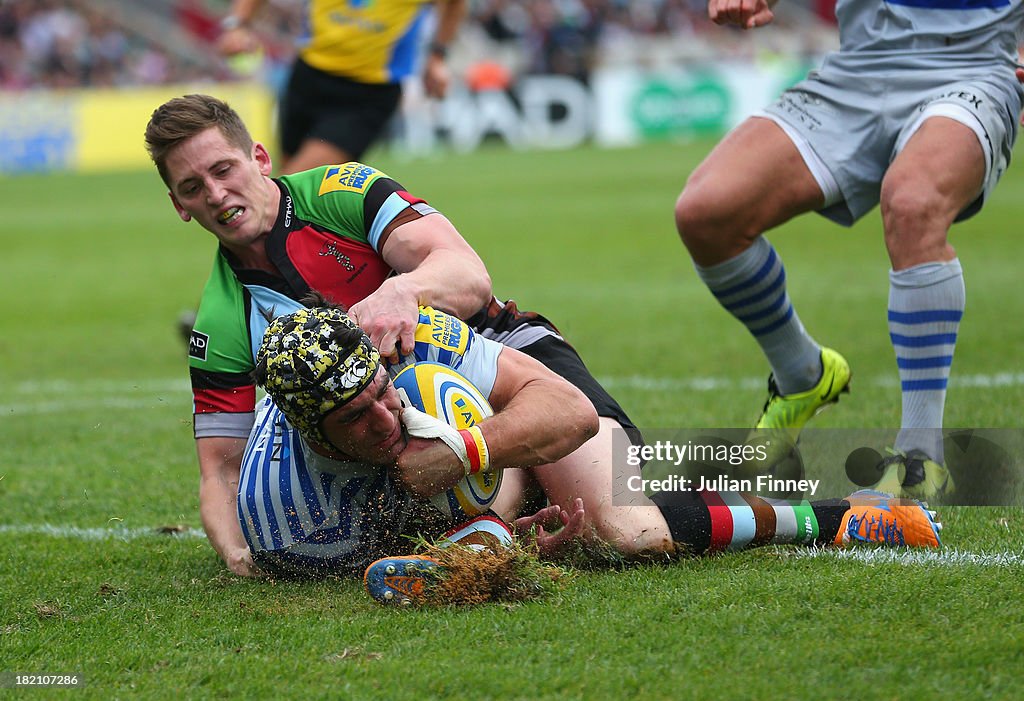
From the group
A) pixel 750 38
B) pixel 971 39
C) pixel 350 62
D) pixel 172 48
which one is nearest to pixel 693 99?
pixel 750 38

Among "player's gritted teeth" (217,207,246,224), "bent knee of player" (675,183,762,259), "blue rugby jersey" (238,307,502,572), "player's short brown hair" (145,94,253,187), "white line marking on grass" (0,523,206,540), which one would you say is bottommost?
"white line marking on grass" (0,523,206,540)

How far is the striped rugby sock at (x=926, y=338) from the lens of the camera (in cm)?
411

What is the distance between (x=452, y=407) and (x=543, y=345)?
66cm

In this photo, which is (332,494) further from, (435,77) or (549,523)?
(435,77)

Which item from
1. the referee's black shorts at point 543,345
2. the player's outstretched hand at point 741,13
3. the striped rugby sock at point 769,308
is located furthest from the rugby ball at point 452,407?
the player's outstretched hand at point 741,13

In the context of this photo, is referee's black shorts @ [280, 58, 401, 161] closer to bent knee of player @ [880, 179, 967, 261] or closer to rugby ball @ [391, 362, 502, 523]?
bent knee of player @ [880, 179, 967, 261]

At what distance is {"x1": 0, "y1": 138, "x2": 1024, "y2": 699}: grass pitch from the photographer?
274 centimetres

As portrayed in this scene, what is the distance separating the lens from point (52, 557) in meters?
4.04

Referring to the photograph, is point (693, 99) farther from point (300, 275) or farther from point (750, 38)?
point (300, 275)

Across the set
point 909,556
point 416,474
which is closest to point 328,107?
point 416,474

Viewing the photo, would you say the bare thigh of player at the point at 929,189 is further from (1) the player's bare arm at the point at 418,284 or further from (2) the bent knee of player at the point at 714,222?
(1) the player's bare arm at the point at 418,284

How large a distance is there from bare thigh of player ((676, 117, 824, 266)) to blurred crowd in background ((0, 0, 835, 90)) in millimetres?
24745

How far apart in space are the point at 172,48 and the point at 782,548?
3194 cm

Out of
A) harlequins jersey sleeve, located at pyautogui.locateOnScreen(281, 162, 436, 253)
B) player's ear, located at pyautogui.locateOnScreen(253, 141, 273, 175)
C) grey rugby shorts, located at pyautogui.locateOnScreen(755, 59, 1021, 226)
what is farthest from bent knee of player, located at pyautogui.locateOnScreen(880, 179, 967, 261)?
player's ear, located at pyautogui.locateOnScreen(253, 141, 273, 175)
